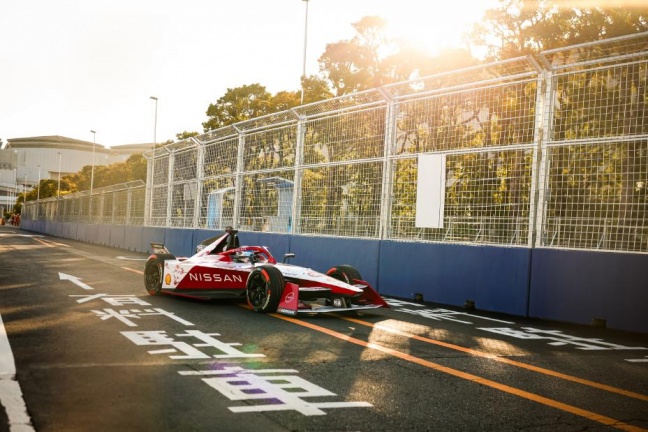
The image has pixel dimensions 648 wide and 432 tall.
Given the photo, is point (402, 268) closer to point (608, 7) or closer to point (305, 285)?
point (305, 285)

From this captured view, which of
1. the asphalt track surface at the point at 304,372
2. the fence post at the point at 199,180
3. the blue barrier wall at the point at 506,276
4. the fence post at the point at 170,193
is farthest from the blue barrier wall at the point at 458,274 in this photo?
the fence post at the point at 170,193

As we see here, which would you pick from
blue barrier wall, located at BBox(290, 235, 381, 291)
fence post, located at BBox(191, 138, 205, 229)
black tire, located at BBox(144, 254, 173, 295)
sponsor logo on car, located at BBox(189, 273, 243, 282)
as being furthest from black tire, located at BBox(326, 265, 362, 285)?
fence post, located at BBox(191, 138, 205, 229)

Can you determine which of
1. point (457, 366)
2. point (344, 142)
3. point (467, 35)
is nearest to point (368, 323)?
point (457, 366)

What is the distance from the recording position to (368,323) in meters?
8.77

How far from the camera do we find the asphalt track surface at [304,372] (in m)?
4.18

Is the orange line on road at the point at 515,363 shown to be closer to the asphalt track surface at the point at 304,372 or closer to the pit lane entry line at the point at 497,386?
the asphalt track surface at the point at 304,372

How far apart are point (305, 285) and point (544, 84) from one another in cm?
493

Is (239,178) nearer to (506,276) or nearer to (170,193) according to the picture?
(170,193)

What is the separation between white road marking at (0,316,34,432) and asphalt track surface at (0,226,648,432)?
0.02m

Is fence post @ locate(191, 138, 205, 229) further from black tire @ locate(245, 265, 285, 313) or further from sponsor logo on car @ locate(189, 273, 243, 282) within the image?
black tire @ locate(245, 265, 285, 313)

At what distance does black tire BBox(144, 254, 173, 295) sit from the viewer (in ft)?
36.3

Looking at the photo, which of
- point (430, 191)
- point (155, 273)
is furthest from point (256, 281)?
point (430, 191)

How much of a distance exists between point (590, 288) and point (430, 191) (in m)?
3.75

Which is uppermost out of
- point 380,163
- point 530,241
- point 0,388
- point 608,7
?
point 608,7
